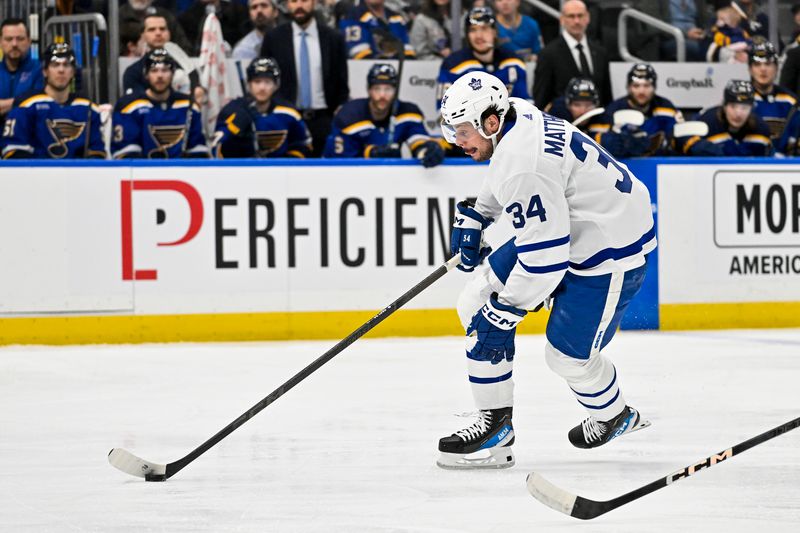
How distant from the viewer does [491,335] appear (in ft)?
13.4

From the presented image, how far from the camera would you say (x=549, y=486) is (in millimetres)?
3428

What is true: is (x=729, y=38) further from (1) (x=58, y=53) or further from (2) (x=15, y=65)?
(2) (x=15, y=65)

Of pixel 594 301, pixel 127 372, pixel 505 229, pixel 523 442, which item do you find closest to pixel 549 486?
pixel 594 301

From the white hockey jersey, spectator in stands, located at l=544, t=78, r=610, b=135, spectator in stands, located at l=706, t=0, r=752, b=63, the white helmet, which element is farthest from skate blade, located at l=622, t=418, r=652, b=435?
spectator in stands, located at l=706, t=0, r=752, b=63

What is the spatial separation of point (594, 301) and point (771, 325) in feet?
15.0

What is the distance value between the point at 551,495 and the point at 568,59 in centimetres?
576

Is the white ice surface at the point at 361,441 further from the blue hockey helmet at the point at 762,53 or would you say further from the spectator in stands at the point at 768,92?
the blue hockey helmet at the point at 762,53

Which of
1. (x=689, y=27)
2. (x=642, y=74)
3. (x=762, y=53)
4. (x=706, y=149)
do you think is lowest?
(x=706, y=149)

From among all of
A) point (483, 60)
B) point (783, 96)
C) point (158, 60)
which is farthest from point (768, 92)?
point (158, 60)

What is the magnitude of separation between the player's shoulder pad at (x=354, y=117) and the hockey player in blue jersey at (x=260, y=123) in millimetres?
244

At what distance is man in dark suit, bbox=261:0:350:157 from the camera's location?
27.5 feet

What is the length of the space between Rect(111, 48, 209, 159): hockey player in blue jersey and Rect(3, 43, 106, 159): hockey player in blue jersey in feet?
0.58

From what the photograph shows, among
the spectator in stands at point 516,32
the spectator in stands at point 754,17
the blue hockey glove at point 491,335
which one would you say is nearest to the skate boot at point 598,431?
the blue hockey glove at point 491,335

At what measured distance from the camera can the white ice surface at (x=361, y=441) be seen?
345 centimetres
